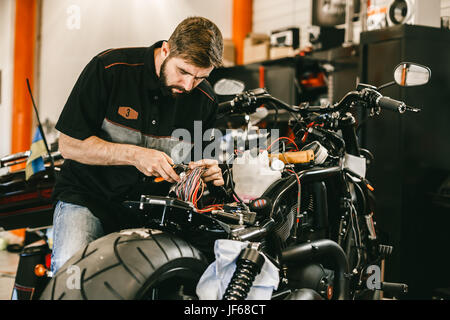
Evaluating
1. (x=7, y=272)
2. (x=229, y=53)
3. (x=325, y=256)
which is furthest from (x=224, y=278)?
(x=229, y=53)

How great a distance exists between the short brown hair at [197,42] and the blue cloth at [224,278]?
70 cm

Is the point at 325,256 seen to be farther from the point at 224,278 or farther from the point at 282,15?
the point at 282,15

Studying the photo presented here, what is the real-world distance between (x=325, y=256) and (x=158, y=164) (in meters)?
0.73

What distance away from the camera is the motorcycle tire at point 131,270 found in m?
1.09

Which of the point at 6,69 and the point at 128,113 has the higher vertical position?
the point at 6,69

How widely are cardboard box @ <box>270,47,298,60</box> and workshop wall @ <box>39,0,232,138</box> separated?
104 centimetres

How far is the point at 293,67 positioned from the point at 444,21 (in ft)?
4.72

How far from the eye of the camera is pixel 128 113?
1734 millimetres

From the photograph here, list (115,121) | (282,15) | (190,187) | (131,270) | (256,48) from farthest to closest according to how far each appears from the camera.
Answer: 1. (282,15)
2. (256,48)
3. (115,121)
4. (190,187)
5. (131,270)

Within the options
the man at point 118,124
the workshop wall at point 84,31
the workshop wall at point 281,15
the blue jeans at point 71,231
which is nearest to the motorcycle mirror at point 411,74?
the man at point 118,124

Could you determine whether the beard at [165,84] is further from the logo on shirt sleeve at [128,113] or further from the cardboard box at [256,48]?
the cardboard box at [256,48]

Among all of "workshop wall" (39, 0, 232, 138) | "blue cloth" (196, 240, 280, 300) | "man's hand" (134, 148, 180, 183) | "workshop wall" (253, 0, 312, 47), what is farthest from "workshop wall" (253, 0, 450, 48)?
"blue cloth" (196, 240, 280, 300)

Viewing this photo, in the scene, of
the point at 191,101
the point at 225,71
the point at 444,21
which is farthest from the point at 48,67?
the point at 444,21

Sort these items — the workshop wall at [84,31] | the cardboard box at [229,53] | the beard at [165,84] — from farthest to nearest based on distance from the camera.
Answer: the cardboard box at [229,53]
the workshop wall at [84,31]
the beard at [165,84]
